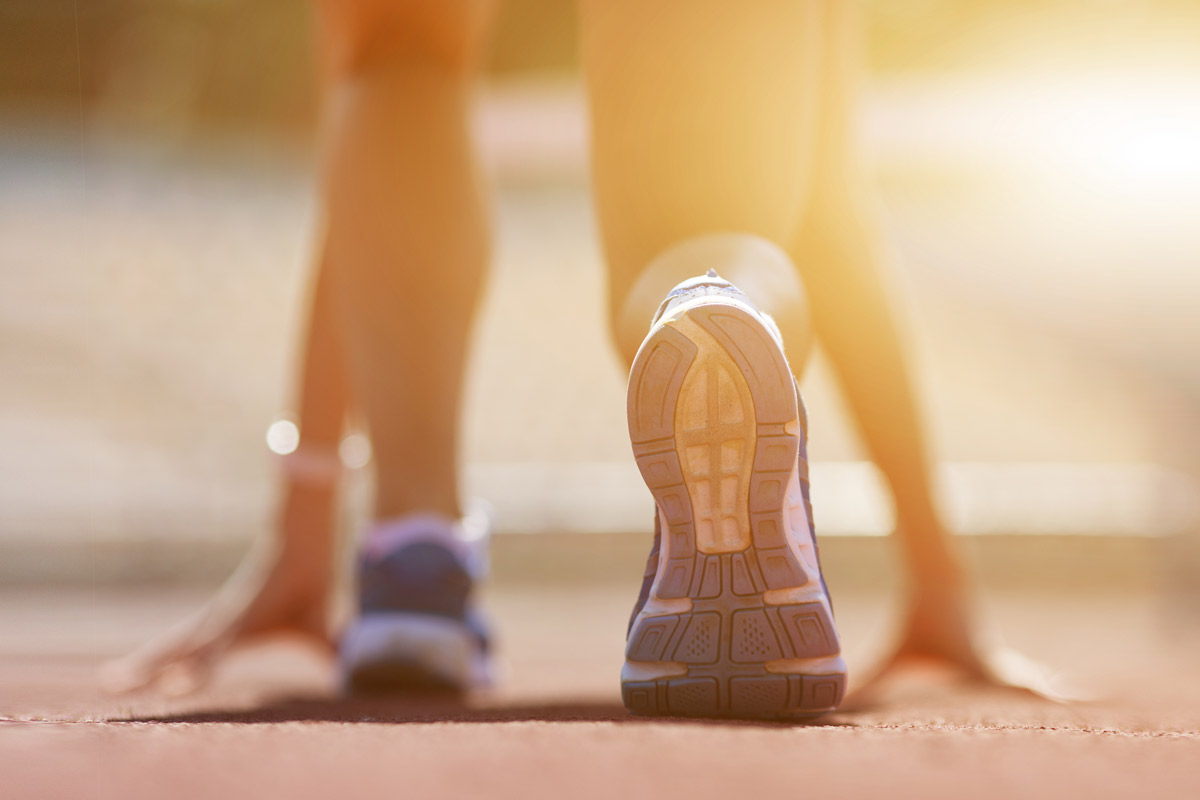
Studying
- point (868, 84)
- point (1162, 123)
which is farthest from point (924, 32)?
point (1162, 123)

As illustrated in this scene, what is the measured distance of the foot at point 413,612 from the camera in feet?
2.80

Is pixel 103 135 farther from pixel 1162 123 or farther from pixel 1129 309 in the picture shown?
pixel 1162 123

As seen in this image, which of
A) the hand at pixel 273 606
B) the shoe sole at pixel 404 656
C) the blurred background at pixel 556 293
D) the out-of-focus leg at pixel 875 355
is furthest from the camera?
the blurred background at pixel 556 293

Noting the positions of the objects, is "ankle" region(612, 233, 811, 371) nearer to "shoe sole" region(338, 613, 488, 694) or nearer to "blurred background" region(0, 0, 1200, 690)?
"shoe sole" region(338, 613, 488, 694)

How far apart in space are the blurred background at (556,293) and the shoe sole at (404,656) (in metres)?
0.45

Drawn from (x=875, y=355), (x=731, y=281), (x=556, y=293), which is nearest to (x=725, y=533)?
(x=731, y=281)

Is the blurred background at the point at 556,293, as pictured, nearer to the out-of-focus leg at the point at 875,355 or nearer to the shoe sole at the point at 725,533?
the out-of-focus leg at the point at 875,355

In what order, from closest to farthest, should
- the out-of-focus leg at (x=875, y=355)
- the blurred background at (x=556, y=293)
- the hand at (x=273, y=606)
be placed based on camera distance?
the out-of-focus leg at (x=875, y=355), the hand at (x=273, y=606), the blurred background at (x=556, y=293)

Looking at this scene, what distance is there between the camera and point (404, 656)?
2.79 ft

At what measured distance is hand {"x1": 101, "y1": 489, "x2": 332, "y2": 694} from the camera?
1.17 meters

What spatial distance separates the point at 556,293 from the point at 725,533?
4.46 m

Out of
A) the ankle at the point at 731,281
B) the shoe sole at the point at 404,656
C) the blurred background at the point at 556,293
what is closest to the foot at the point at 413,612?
the shoe sole at the point at 404,656

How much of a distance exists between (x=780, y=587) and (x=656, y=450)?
0.09 m

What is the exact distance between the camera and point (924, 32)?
6.76 metres
